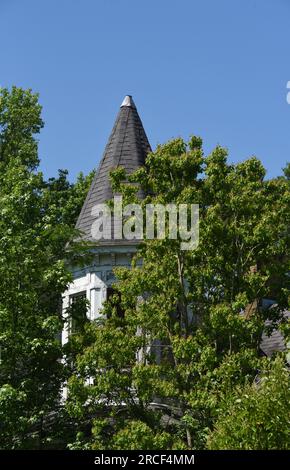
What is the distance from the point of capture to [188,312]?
72.8 feet

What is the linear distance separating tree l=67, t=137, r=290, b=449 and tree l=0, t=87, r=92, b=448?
29.7 inches

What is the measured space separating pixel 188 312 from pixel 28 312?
4.33 meters

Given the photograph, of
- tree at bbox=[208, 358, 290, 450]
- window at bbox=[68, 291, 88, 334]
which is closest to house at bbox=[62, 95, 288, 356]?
window at bbox=[68, 291, 88, 334]

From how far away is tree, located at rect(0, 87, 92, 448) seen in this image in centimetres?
1936

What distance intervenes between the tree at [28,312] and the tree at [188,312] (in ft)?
2.48

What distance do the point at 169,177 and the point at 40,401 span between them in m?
6.10

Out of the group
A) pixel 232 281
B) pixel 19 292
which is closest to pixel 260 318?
pixel 232 281

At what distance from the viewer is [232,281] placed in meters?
20.5

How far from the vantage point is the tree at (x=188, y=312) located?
19.0 metres

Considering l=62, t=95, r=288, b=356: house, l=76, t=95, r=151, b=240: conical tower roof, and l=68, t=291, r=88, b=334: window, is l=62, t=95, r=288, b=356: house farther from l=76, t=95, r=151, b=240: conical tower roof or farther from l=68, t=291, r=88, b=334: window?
l=68, t=291, r=88, b=334: window

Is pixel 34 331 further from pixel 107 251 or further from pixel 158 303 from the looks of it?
pixel 107 251

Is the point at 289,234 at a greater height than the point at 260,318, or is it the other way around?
the point at 289,234

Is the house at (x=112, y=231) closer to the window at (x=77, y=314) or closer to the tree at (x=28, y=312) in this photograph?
the window at (x=77, y=314)

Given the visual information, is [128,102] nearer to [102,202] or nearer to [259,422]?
[102,202]
